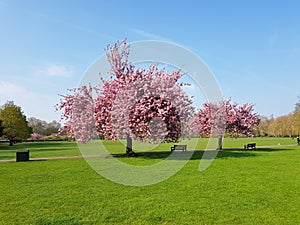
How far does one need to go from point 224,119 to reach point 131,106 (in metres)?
15.1

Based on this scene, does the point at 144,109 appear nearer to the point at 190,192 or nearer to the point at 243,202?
the point at 190,192

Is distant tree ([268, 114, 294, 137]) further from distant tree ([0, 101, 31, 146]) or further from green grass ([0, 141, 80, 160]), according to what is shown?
distant tree ([0, 101, 31, 146])

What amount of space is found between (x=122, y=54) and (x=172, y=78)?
4.98m

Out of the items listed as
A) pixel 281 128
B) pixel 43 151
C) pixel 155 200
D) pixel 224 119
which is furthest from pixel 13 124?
pixel 281 128

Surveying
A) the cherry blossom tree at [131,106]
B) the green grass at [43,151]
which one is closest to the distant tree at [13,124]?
the green grass at [43,151]

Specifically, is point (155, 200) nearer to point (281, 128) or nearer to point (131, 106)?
point (131, 106)

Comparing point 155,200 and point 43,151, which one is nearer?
point 155,200

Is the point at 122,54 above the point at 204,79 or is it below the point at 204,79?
above

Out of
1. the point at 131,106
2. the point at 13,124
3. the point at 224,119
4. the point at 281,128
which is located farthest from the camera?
the point at 281,128

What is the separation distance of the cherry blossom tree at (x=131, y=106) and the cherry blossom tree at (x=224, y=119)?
924cm

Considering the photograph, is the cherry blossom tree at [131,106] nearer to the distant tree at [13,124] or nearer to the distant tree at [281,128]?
the distant tree at [13,124]

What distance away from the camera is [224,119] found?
31.5m

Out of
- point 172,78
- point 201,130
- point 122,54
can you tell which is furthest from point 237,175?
point 201,130

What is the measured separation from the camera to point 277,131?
89062mm
